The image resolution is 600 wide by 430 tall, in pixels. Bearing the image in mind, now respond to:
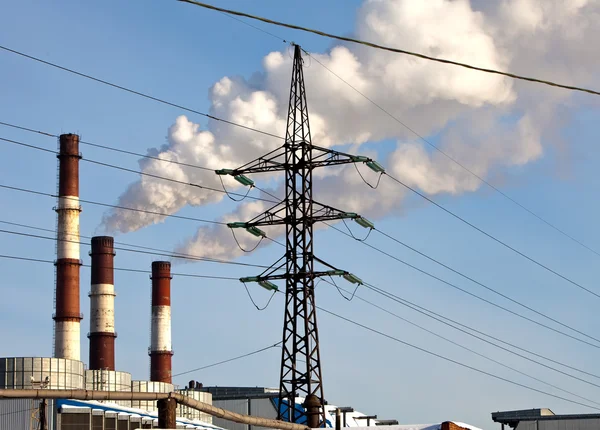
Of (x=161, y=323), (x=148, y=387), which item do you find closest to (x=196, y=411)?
(x=148, y=387)

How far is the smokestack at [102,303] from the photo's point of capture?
233 ft

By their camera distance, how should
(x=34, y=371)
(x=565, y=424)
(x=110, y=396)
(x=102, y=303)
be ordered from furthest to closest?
(x=102, y=303)
(x=565, y=424)
(x=34, y=371)
(x=110, y=396)

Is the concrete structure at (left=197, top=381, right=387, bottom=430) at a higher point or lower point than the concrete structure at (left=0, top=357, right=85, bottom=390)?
lower

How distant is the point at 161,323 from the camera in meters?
75.3

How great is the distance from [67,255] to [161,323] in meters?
9.39

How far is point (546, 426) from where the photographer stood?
221ft

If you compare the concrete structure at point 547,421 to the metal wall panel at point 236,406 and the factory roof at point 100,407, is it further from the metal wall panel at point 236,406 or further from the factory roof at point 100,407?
the factory roof at point 100,407

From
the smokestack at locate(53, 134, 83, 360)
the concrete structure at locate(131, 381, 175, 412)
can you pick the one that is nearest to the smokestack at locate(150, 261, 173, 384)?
the concrete structure at locate(131, 381, 175, 412)

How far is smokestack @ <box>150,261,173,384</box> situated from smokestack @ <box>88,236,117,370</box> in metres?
4.06

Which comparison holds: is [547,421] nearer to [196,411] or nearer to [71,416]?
[196,411]

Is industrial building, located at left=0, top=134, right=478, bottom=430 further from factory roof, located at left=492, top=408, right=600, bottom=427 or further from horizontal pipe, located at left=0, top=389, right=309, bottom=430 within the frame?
horizontal pipe, located at left=0, top=389, right=309, bottom=430

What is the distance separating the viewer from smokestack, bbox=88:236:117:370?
233 feet

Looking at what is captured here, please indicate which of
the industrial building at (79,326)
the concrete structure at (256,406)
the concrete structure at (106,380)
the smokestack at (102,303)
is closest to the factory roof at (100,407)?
the industrial building at (79,326)

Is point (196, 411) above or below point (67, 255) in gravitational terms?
below
